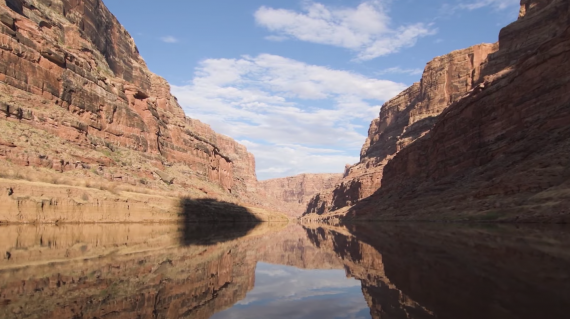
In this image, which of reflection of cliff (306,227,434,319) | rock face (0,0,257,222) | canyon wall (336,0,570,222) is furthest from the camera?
rock face (0,0,257,222)

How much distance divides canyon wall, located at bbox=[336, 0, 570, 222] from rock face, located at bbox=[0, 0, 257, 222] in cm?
4035

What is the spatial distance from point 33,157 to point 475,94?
6710cm

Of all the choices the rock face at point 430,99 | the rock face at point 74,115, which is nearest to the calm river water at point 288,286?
the rock face at point 74,115

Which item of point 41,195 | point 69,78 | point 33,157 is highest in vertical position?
point 69,78

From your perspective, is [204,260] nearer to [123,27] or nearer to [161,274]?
[161,274]

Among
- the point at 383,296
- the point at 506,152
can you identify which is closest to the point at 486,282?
the point at 383,296

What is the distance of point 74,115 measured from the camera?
48.7 meters

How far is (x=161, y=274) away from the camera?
9.79 m

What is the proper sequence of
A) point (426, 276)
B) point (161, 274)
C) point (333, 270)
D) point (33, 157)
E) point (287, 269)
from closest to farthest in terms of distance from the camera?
point (426, 276)
point (161, 274)
point (333, 270)
point (287, 269)
point (33, 157)

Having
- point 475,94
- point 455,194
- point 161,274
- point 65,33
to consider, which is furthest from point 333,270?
point 65,33

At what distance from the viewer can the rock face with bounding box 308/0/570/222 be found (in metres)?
34.1

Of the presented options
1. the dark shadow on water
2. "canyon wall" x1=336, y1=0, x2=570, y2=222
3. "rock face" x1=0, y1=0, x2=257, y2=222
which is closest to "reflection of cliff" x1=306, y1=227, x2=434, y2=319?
"canyon wall" x1=336, y1=0, x2=570, y2=222

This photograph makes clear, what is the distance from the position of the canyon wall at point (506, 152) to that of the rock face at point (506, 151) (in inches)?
4.4

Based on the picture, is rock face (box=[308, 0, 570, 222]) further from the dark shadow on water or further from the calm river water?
the dark shadow on water
